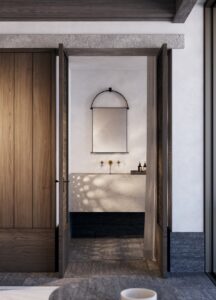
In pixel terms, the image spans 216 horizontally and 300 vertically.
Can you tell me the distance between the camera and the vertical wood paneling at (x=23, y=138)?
10.8 feet

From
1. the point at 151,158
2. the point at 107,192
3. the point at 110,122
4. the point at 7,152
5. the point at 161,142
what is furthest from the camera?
the point at 110,122

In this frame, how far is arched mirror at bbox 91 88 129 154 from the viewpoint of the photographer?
212 inches

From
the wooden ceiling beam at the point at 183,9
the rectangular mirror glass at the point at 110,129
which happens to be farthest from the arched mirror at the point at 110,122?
the wooden ceiling beam at the point at 183,9

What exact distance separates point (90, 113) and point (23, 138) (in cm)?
218

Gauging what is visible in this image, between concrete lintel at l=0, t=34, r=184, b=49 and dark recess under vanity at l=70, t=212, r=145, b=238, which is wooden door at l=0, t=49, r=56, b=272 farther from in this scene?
dark recess under vanity at l=70, t=212, r=145, b=238

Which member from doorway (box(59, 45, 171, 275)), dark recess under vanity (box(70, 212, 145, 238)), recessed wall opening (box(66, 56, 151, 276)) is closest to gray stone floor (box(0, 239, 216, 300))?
recessed wall opening (box(66, 56, 151, 276))

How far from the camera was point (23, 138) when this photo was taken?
3.29m

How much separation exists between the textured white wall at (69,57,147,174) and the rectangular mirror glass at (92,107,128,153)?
59 mm

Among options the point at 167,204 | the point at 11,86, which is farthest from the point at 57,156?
the point at 167,204

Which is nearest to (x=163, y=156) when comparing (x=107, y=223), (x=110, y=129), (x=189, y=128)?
(x=189, y=128)

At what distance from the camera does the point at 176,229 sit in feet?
10.9

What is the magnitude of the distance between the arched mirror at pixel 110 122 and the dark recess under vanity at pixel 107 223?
82cm

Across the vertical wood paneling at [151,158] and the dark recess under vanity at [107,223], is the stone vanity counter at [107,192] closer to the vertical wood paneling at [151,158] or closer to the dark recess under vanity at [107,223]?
the dark recess under vanity at [107,223]

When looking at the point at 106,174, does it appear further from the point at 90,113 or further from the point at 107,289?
the point at 107,289
